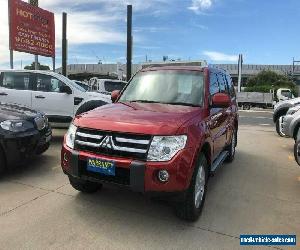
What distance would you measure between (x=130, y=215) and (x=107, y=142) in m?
1.01

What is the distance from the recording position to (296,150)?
5949mm

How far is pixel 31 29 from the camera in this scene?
783 inches

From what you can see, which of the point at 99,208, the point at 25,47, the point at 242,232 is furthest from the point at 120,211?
the point at 25,47

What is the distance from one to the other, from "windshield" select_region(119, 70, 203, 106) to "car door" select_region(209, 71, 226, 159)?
0.27 metres

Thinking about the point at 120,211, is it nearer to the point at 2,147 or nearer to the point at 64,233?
the point at 64,233

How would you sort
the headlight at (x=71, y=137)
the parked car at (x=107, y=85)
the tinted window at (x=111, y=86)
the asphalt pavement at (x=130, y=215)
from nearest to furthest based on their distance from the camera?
the asphalt pavement at (x=130, y=215) < the headlight at (x=71, y=137) < the parked car at (x=107, y=85) < the tinted window at (x=111, y=86)

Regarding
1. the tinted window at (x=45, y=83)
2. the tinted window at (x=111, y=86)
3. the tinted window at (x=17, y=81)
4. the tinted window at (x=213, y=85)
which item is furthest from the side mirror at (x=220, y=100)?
→ the tinted window at (x=111, y=86)

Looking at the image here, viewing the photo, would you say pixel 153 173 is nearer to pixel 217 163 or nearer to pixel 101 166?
pixel 101 166

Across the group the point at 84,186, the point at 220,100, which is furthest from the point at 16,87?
the point at 220,100

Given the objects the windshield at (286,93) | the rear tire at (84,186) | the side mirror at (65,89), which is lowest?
the rear tire at (84,186)

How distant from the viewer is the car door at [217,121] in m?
5.07

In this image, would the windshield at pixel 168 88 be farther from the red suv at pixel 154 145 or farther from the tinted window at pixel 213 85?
the tinted window at pixel 213 85

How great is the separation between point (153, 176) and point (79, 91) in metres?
5.90

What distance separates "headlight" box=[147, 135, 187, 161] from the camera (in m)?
3.87
